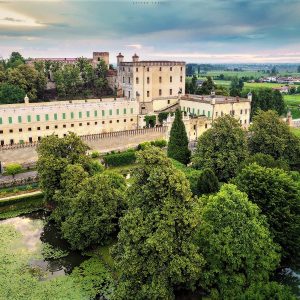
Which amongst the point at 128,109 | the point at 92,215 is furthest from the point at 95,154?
the point at 92,215

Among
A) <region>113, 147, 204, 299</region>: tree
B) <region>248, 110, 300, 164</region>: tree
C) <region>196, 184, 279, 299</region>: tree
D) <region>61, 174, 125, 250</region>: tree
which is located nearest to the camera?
<region>113, 147, 204, 299</region>: tree

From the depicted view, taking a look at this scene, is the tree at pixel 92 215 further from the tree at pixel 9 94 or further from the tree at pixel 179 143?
the tree at pixel 9 94

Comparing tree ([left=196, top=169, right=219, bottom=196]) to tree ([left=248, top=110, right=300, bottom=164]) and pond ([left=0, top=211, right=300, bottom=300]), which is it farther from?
tree ([left=248, top=110, right=300, bottom=164])

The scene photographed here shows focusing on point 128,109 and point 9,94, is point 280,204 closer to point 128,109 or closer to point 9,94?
point 128,109

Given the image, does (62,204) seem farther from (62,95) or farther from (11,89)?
(62,95)

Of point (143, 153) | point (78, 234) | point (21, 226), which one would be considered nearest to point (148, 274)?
point (143, 153)

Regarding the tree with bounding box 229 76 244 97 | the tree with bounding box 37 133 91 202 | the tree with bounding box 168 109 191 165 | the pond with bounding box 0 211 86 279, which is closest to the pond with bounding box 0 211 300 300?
the pond with bounding box 0 211 86 279

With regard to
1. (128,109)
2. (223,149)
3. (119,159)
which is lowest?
(119,159)
